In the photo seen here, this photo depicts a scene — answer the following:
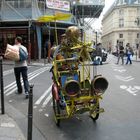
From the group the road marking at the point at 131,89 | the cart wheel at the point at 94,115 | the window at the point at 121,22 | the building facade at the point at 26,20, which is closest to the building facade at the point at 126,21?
the window at the point at 121,22

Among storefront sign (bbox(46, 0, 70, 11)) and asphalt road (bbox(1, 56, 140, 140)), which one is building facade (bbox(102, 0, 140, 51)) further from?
asphalt road (bbox(1, 56, 140, 140))

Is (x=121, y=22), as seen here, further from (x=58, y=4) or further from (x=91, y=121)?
(x=91, y=121)

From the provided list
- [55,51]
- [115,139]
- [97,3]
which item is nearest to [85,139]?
[115,139]

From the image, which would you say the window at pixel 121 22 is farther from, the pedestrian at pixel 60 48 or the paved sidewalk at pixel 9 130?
the paved sidewalk at pixel 9 130

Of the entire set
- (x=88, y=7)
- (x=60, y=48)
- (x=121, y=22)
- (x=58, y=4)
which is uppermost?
(x=121, y=22)

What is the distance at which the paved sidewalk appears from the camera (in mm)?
6270

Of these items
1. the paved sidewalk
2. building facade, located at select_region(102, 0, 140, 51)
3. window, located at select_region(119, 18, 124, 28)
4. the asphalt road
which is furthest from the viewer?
window, located at select_region(119, 18, 124, 28)

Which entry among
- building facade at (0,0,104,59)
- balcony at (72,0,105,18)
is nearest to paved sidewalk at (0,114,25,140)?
building facade at (0,0,104,59)

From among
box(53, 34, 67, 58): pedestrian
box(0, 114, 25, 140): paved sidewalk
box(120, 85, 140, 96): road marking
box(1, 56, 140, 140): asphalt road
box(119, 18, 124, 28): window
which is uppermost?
box(119, 18, 124, 28): window

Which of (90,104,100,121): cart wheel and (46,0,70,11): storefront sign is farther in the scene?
(46,0,70,11): storefront sign

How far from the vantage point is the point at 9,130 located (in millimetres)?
6672

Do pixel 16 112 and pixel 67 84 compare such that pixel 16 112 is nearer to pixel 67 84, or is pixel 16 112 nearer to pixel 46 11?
pixel 67 84

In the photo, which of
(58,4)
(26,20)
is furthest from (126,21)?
(26,20)

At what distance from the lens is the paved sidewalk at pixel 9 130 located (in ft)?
20.6
